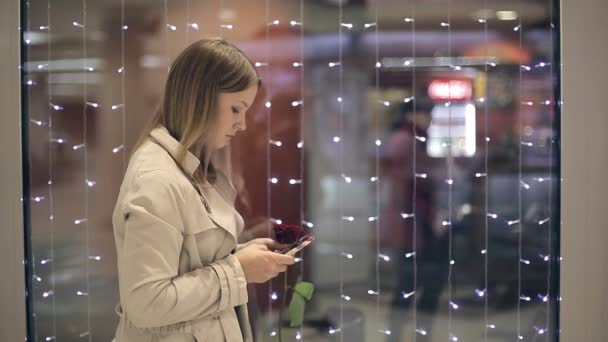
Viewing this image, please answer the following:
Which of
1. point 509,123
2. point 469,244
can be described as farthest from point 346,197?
point 509,123

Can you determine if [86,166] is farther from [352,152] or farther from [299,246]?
[299,246]

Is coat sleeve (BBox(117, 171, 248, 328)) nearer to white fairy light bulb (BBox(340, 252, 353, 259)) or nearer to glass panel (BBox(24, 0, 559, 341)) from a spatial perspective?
glass panel (BBox(24, 0, 559, 341))

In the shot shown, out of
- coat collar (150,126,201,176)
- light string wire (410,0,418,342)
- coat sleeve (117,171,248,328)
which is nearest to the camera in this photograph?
coat sleeve (117,171,248,328)

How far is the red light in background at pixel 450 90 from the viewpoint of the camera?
2.88 m

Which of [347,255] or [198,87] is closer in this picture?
[198,87]

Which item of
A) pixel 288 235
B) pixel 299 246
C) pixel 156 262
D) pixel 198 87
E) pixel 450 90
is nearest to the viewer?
pixel 156 262

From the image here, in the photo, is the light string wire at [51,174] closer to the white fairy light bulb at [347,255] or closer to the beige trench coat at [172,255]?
the white fairy light bulb at [347,255]

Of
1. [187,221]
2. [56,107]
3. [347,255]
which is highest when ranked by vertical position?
[56,107]

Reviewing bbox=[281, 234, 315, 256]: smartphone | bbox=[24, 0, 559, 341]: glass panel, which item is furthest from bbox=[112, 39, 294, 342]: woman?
bbox=[24, 0, 559, 341]: glass panel

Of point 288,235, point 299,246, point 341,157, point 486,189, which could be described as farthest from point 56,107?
point 486,189

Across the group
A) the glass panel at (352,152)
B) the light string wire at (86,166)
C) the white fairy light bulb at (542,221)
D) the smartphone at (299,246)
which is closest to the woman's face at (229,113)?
the smartphone at (299,246)

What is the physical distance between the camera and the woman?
110 cm

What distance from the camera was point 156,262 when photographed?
1096 mm

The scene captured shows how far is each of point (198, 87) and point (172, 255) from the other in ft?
1.16
